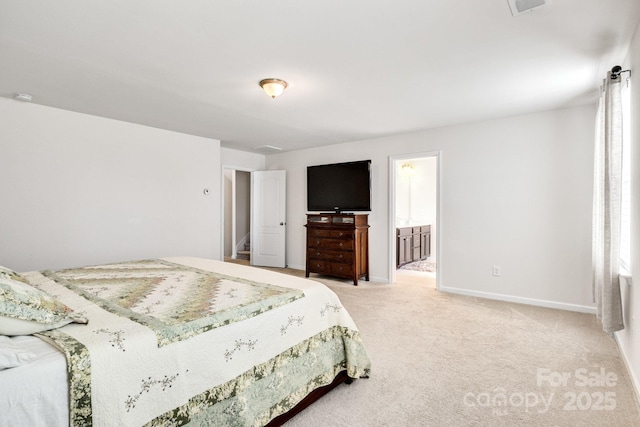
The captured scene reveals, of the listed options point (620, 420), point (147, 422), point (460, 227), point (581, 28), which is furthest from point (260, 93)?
point (620, 420)

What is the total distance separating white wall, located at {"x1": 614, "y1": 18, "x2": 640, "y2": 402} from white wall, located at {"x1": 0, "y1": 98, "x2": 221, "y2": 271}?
4.94m

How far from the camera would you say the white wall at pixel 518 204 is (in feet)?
11.9

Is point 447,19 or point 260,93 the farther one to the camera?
point 260,93

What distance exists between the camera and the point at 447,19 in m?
1.99

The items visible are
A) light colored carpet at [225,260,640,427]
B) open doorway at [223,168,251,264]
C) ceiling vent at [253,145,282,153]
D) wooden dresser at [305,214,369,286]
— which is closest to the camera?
light colored carpet at [225,260,640,427]

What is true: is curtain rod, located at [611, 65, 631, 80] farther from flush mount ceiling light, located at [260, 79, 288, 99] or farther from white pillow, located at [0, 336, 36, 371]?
white pillow, located at [0, 336, 36, 371]

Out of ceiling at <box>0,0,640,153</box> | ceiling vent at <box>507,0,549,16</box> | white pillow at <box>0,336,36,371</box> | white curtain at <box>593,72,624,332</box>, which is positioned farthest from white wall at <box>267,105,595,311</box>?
white pillow at <box>0,336,36,371</box>

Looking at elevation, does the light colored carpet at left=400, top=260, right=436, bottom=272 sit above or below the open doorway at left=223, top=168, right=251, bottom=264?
below

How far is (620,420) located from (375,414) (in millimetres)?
1351

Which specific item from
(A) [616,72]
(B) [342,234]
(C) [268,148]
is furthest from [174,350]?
(C) [268,148]

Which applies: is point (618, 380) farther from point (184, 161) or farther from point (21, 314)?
point (184, 161)

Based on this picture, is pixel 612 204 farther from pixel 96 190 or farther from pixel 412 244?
pixel 96 190

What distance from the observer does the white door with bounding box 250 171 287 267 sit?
249 inches

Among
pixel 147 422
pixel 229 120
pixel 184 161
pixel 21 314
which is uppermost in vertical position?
pixel 229 120
